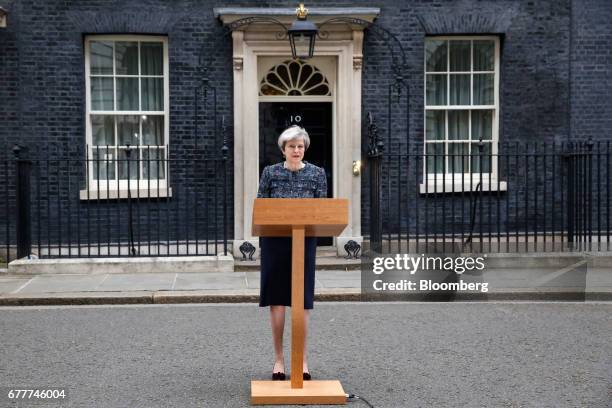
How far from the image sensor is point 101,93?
562 inches

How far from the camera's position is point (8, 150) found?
548 inches

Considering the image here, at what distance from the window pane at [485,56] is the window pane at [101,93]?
5.67 meters

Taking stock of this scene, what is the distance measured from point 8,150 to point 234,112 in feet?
11.1

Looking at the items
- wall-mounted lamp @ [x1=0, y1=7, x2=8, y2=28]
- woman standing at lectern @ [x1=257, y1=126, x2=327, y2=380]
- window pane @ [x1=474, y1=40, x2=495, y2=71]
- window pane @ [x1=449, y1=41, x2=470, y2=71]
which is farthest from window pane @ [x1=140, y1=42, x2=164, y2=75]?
woman standing at lectern @ [x1=257, y1=126, x2=327, y2=380]

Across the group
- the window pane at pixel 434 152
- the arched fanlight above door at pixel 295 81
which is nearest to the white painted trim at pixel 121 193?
the arched fanlight above door at pixel 295 81

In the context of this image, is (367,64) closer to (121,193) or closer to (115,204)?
(121,193)

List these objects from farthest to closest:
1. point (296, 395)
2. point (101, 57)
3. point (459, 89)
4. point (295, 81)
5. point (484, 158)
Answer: point (484, 158)
point (459, 89)
point (295, 81)
point (101, 57)
point (296, 395)

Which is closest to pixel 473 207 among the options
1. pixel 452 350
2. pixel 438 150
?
pixel 438 150

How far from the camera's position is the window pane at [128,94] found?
14.3 metres

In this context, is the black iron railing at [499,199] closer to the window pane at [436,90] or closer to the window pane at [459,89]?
the window pane at [459,89]

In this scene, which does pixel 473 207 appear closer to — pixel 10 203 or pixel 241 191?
pixel 241 191

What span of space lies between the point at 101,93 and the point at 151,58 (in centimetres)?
92

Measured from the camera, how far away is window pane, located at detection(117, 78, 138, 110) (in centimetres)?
1434

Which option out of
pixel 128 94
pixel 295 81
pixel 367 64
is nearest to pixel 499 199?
pixel 367 64
